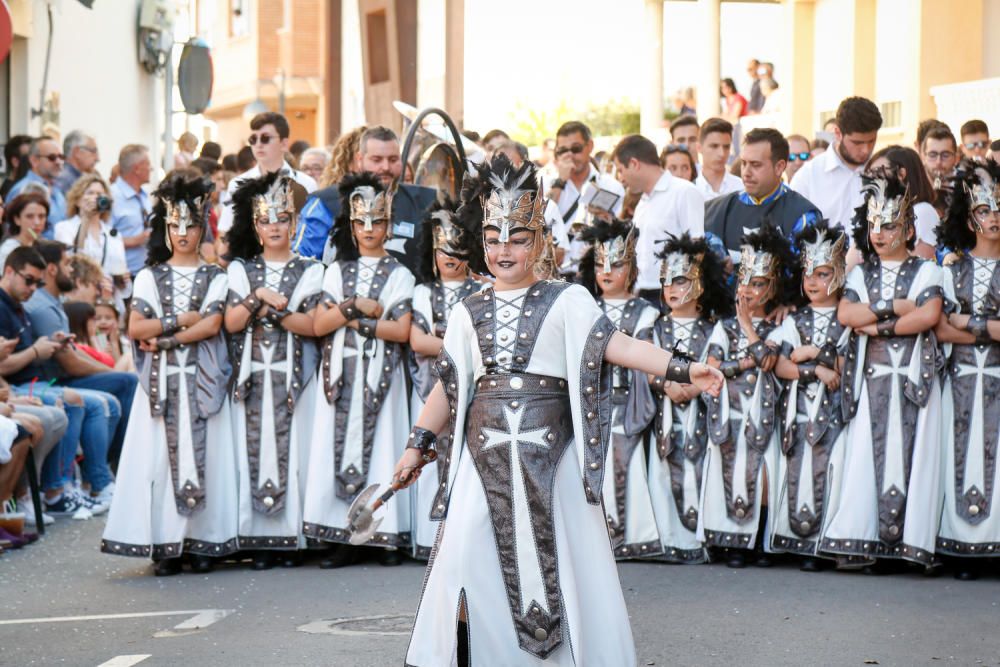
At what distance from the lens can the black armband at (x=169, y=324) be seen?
10.1 m

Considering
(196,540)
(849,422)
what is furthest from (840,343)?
(196,540)

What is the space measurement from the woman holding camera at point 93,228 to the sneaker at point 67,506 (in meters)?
2.51

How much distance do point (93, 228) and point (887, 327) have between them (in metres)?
7.30

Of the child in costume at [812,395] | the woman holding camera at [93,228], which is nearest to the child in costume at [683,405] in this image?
the child in costume at [812,395]

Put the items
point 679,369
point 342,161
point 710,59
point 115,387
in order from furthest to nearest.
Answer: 1. point 710,59
2. point 115,387
3. point 342,161
4. point 679,369

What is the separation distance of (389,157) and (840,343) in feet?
9.71

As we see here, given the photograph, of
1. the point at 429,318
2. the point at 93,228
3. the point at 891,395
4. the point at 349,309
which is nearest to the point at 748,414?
the point at 891,395

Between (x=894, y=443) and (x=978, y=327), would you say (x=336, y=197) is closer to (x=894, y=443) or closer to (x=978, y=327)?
(x=894, y=443)

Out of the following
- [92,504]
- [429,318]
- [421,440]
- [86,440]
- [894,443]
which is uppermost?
[429,318]

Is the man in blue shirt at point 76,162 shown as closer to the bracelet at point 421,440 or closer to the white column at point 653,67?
the bracelet at point 421,440

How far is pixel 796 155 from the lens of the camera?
16.2 m

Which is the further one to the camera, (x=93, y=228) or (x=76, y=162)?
(x=76, y=162)

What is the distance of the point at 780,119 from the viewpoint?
30.2 m

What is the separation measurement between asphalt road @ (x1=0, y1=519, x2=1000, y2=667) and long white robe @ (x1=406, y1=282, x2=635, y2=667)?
3.53 ft
